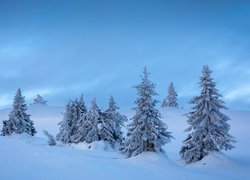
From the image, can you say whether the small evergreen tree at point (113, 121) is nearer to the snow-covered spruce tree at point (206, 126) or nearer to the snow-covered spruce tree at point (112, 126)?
the snow-covered spruce tree at point (112, 126)

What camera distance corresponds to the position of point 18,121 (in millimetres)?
45438

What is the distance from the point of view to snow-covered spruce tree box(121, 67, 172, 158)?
2669cm

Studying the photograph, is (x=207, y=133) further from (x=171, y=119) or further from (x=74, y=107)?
(x=171, y=119)

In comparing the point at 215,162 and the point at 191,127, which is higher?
the point at 191,127

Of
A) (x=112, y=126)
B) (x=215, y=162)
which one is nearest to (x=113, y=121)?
(x=112, y=126)

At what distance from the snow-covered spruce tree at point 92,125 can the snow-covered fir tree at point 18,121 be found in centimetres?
875

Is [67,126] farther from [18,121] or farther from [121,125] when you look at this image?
[121,125]

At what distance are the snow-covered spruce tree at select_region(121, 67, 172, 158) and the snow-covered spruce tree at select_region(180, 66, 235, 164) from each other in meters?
4.23

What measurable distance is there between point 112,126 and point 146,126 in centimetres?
1782

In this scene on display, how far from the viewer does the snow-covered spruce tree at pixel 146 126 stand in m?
26.7

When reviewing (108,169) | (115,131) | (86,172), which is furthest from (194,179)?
(115,131)

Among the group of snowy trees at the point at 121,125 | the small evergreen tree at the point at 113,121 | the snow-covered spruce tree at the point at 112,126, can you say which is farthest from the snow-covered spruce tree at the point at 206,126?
the small evergreen tree at the point at 113,121

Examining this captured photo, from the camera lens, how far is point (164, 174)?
1802 centimetres

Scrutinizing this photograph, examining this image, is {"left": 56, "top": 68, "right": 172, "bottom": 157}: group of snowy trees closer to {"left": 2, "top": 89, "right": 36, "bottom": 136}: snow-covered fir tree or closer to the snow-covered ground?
the snow-covered ground
